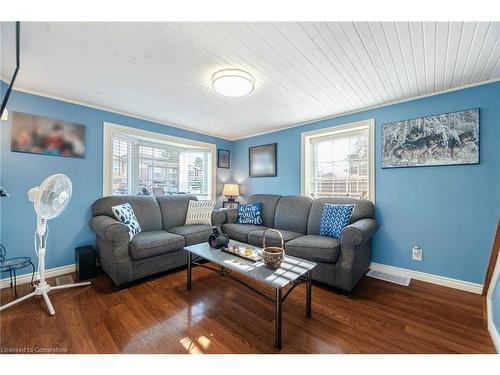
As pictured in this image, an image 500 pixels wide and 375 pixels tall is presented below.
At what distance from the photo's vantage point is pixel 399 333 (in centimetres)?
152

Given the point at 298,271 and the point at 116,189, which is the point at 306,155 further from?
the point at 116,189

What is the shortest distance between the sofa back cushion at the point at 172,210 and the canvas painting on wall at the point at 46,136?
121 centimetres

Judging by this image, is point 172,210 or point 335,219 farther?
point 172,210

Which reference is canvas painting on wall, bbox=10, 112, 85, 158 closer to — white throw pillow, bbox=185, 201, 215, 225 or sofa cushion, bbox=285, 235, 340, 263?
white throw pillow, bbox=185, 201, 215, 225

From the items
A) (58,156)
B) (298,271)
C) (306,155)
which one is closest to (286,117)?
(306,155)

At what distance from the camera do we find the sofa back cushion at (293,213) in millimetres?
3018

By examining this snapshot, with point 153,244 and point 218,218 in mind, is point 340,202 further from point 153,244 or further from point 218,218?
point 153,244

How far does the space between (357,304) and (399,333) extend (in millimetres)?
415

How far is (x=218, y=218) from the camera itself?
3.32m

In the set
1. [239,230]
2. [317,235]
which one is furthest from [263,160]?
[317,235]

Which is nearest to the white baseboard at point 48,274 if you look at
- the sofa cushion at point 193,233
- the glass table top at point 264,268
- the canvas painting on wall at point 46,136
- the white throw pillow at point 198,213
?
the sofa cushion at point 193,233

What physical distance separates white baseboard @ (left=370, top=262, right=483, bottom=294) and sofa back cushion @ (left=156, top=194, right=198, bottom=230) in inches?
112

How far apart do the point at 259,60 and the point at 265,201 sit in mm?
2243
